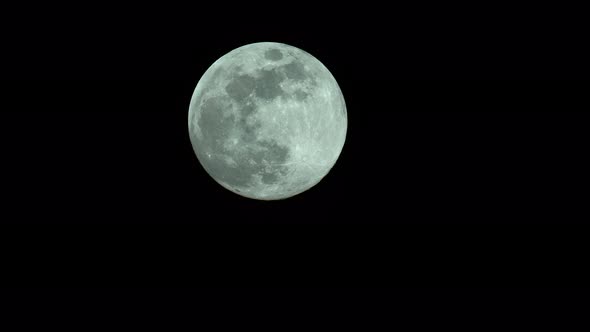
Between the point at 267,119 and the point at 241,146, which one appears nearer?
the point at 267,119

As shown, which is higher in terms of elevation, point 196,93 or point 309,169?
point 196,93

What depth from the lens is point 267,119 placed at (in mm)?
4898

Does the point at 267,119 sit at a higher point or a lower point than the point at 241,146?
higher

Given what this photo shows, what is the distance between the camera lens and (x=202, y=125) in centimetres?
527

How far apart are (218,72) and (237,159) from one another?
108 cm

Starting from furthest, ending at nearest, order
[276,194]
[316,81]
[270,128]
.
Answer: [276,194] < [316,81] < [270,128]

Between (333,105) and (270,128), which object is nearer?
(270,128)

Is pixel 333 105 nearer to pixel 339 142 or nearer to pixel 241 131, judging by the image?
pixel 339 142

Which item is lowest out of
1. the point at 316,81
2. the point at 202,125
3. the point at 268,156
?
the point at 268,156

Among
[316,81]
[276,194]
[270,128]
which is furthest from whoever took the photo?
[276,194]

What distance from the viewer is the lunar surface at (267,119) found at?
4934 millimetres

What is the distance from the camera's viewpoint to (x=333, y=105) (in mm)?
5352

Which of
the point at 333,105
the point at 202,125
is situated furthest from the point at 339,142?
the point at 202,125

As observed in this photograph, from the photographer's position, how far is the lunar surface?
493 centimetres
